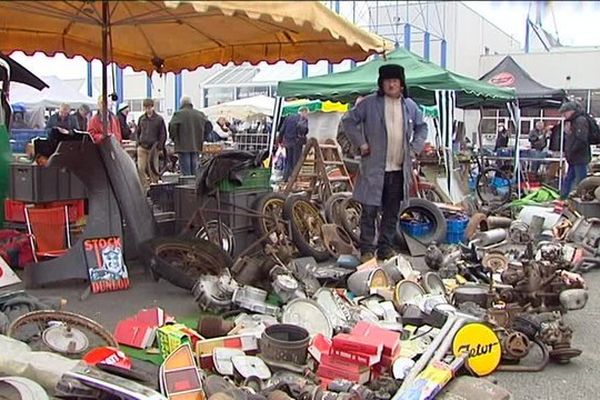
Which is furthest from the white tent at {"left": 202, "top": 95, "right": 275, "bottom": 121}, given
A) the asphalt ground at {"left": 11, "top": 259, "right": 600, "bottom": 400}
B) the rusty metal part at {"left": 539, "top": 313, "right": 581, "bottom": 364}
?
the rusty metal part at {"left": 539, "top": 313, "right": 581, "bottom": 364}

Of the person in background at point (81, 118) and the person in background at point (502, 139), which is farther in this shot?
the person in background at point (502, 139)

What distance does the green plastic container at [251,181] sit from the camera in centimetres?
670

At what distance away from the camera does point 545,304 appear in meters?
4.95

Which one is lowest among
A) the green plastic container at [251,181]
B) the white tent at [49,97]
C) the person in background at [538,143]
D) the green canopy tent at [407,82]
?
the green plastic container at [251,181]

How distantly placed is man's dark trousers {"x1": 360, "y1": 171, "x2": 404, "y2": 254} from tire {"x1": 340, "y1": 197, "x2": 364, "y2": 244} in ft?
1.62

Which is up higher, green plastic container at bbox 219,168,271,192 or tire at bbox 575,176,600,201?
green plastic container at bbox 219,168,271,192

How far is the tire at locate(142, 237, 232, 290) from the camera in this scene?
5.79 metres

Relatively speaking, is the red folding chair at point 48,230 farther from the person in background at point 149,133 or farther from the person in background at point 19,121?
the person in background at point 19,121

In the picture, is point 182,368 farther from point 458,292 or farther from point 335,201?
point 335,201

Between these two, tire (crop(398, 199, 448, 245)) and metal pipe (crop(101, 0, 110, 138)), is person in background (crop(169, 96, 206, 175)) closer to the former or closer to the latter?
metal pipe (crop(101, 0, 110, 138))

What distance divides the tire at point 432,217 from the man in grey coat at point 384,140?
48.5 inches

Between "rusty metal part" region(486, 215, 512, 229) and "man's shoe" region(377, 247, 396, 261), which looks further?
"rusty metal part" region(486, 215, 512, 229)

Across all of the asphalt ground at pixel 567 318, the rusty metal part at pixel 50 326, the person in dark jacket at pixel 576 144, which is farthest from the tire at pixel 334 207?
the person in dark jacket at pixel 576 144

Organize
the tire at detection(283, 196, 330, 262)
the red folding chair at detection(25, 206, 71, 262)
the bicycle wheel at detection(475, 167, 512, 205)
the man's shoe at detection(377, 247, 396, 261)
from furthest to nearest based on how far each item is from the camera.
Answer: the bicycle wheel at detection(475, 167, 512, 205)
the tire at detection(283, 196, 330, 262)
the man's shoe at detection(377, 247, 396, 261)
the red folding chair at detection(25, 206, 71, 262)
